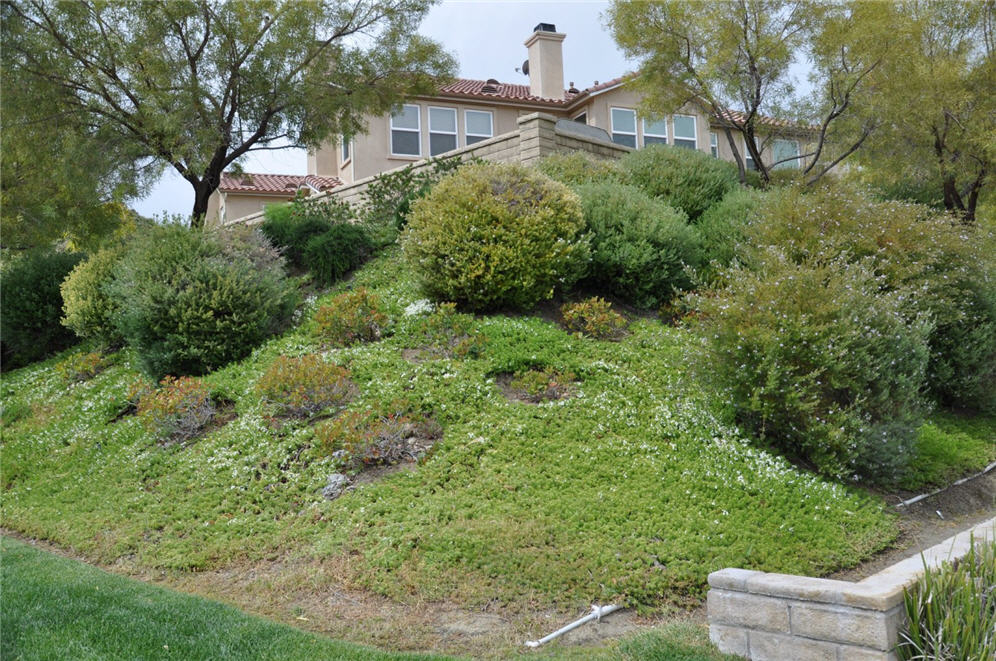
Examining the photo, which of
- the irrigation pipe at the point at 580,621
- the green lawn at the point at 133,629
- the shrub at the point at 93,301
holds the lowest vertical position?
the irrigation pipe at the point at 580,621

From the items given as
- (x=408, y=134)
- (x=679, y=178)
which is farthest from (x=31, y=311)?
(x=679, y=178)

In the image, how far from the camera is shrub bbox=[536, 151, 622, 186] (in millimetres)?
13492

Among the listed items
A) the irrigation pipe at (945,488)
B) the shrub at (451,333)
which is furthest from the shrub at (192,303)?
the irrigation pipe at (945,488)

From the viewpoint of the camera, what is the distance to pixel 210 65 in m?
14.1

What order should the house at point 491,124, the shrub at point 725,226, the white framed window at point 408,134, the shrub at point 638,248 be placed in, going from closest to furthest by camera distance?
1. the shrub at point 638,248
2. the shrub at point 725,226
3. the house at point 491,124
4. the white framed window at point 408,134

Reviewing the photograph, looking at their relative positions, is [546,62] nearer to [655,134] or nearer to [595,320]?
[655,134]

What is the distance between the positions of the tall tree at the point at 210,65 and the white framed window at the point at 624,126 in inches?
380

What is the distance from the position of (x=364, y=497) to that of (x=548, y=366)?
9.21ft

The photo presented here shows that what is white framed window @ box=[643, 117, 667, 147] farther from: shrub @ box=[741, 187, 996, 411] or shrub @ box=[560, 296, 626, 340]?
shrub @ box=[560, 296, 626, 340]

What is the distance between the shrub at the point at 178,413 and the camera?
9.02 meters

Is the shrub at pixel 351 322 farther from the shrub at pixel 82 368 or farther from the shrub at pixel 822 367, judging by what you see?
the shrub at pixel 82 368

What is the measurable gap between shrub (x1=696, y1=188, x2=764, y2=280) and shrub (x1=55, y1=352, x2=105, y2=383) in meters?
9.53

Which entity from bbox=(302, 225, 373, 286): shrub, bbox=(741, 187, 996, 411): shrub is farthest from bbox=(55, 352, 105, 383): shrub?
bbox=(741, 187, 996, 411): shrub

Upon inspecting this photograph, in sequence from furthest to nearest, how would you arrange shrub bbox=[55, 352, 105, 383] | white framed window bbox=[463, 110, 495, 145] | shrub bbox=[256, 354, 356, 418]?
white framed window bbox=[463, 110, 495, 145], shrub bbox=[55, 352, 105, 383], shrub bbox=[256, 354, 356, 418]
